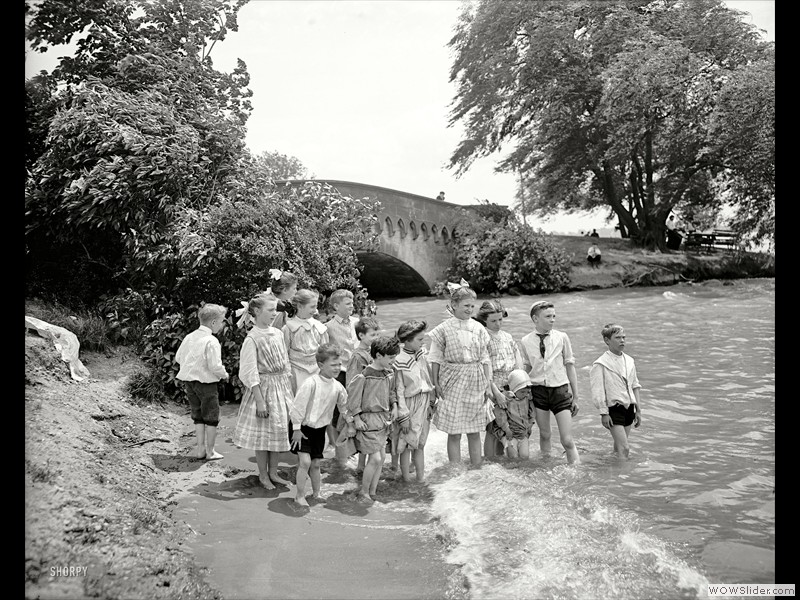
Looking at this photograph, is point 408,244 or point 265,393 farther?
point 408,244

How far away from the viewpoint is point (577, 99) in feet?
91.2

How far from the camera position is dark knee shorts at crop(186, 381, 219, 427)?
22.3ft

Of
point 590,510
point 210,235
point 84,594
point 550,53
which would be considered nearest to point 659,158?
point 550,53

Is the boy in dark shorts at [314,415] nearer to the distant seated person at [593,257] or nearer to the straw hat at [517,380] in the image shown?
the straw hat at [517,380]

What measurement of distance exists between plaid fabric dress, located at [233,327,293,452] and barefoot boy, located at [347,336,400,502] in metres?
0.67

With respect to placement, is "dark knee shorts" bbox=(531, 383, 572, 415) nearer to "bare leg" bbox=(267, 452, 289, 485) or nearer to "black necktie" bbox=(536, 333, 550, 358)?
"black necktie" bbox=(536, 333, 550, 358)

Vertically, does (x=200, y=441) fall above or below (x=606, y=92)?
below

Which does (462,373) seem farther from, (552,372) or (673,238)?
(673,238)

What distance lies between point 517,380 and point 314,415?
2.23 meters

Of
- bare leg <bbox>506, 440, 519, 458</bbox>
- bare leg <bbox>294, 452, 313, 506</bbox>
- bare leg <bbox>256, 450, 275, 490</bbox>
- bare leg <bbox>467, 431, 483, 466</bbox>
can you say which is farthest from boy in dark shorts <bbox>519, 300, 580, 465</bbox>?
bare leg <bbox>256, 450, 275, 490</bbox>

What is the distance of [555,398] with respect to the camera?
704cm

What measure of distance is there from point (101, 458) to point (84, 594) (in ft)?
7.89

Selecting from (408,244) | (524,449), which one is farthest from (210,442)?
(408,244)

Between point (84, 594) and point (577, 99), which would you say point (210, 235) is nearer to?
point (84, 594)
